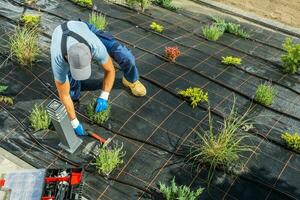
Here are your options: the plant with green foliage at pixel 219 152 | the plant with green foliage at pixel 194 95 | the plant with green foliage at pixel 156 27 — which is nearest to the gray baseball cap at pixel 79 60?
the plant with green foliage at pixel 219 152

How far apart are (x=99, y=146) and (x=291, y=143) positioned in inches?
129

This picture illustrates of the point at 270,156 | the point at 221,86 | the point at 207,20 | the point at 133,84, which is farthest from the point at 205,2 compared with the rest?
the point at 270,156

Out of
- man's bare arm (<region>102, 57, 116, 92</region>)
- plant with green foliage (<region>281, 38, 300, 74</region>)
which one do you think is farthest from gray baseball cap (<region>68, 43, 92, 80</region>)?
plant with green foliage (<region>281, 38, 300, 74</region>)

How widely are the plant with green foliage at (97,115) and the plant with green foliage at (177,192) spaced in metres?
1.67

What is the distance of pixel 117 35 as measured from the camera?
868 centimetres

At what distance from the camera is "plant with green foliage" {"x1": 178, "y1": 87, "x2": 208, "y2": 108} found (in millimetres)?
6711

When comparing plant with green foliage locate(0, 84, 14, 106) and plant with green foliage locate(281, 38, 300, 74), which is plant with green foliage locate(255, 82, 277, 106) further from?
plant with green foliage locate(0, 84, 14, 106)

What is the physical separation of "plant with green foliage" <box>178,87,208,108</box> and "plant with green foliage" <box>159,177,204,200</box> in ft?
6.54

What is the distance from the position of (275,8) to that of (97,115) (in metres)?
10.5

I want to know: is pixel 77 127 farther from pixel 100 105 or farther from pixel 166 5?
pixel 166 5

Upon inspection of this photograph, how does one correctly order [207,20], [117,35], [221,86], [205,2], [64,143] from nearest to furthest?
[64,143]
[221,86]
[117,35]
[207,20]
[205,2]

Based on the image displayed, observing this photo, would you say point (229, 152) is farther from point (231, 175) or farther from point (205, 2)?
point (205, 2)

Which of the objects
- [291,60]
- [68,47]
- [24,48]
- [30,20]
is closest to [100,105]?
[68,47]

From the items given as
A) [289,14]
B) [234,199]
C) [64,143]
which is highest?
[64,143]
